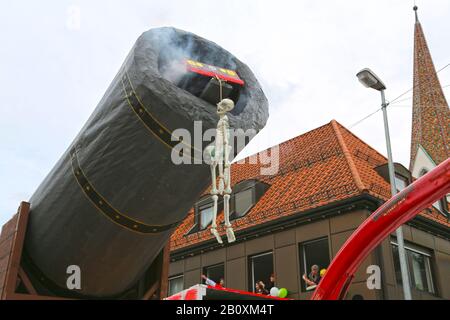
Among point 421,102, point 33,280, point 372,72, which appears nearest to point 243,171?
point 372,72

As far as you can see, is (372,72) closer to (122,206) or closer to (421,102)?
(122,206)

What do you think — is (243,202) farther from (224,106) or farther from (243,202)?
(224,106)

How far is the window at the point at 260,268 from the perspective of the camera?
15836 millimetres

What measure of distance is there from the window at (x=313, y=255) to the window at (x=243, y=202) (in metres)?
3.00

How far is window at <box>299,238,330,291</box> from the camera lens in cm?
1456

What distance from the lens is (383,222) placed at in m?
4.23

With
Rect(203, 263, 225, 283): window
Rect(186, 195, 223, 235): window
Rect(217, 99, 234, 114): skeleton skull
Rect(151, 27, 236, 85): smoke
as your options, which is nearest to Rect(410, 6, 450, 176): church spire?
Rect(186, 195, 223, 235): window

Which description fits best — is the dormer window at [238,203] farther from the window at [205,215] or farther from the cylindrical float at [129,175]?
the cylindrical float at [129,175]

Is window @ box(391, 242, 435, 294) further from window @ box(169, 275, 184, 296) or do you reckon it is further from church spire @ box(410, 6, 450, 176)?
church spire @ box(410, 6, 450, 176)

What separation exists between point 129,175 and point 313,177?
44.3 ft

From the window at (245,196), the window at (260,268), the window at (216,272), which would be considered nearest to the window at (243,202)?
the window at (245,196)

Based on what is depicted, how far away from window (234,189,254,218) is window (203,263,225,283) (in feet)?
5.45

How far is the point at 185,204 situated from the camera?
3520 millimetres

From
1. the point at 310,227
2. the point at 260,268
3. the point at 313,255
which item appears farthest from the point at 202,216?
the point at 313,255
